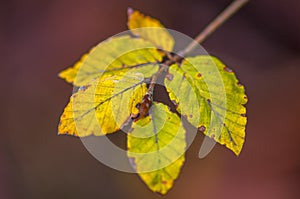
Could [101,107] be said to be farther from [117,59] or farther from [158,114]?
[117,59]

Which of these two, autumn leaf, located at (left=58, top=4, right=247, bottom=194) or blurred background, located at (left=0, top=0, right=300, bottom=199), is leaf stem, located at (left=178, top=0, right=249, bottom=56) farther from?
blurred background, located at (left=0, top=0, right=300, bottom=199)

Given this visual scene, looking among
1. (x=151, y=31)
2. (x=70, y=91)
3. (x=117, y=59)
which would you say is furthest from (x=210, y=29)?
(x=70, y=91)

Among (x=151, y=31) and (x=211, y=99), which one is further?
(x=151, y=31)

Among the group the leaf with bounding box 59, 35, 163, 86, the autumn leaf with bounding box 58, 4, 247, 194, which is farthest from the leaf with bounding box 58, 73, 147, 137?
the leaf with bounding box 59, 35, 163, 86

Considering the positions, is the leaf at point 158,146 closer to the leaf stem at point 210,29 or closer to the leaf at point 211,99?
the leaf at point 211,99
